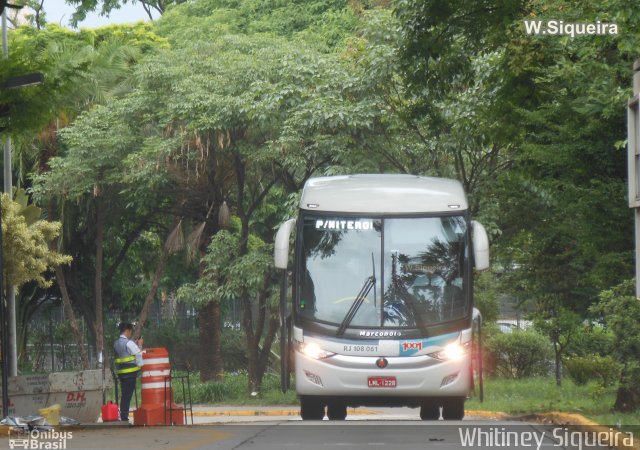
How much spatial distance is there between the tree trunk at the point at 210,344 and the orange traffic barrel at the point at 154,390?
20.0 metres

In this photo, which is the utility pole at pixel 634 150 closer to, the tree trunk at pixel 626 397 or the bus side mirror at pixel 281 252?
the bus side mirror at pixel 281 252

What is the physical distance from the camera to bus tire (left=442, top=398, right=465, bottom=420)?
1903cm

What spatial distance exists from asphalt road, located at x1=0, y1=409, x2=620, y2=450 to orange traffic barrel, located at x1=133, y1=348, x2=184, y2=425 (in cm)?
75

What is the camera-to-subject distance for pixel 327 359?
59.0 ft

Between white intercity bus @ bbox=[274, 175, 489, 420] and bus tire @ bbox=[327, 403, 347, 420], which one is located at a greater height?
white intercity bus @ bbox=[274, 175, 489, 420]

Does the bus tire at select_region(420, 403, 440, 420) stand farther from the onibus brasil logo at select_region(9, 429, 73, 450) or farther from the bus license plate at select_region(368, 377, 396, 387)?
the onibus brasil logo at select_region(9, 429, 73, 450)

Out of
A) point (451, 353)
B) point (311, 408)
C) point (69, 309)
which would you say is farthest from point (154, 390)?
point (69, 309)

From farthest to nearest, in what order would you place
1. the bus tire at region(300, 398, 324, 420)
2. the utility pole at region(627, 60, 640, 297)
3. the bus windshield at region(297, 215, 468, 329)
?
the bus tire at region(300, 398, 324, 420), the bus windshield at region(297, 215, 468, 329), the utility pole at region(627, 60, 640, 297)

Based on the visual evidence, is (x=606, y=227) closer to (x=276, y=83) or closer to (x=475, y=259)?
(x=475, y=259)

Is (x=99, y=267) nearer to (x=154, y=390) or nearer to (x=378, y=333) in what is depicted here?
(x=154, y=390)

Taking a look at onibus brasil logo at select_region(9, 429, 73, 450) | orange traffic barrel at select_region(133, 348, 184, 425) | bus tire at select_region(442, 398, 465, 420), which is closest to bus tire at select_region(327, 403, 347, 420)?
bus tire at select_region(442, 398, 465, 420)

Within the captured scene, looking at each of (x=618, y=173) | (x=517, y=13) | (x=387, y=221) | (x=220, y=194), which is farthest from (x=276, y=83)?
(x=618, y=173)

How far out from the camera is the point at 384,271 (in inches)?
720

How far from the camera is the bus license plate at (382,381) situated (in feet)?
58.3
